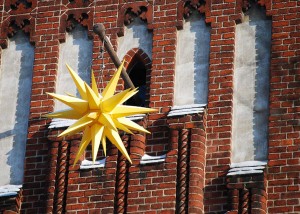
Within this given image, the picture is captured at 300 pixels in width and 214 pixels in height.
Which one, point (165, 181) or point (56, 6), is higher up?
point (56, 6)

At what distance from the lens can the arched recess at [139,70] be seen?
2920 centimetres

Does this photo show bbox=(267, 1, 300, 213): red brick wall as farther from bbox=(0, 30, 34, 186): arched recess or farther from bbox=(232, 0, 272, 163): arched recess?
bbox=(0, 30, 34, 186): arched recess

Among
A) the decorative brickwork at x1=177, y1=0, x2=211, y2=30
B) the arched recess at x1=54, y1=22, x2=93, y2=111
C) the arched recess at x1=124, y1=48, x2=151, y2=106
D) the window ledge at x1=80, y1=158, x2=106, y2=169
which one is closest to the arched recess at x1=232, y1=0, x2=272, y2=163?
the decorative brickwork at x1=177, y1=0, x2=211, y2=30

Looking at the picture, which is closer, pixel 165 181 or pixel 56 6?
pixel 165 181

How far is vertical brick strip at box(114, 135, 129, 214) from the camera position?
28141 mm

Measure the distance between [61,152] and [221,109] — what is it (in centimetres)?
229

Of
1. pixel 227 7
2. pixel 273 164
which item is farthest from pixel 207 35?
pixel 273 164

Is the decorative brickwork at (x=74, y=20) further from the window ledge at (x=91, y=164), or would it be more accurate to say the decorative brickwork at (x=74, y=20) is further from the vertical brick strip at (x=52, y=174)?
the window ledge at (x=91, y=164)

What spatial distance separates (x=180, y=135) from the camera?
2834 cm

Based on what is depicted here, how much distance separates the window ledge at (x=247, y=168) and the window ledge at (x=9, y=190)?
303 cm

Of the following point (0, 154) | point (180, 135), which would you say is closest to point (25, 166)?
point (0, 154)

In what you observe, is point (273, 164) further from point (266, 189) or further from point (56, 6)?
point (56, 6)

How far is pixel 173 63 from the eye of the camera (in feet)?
95.4

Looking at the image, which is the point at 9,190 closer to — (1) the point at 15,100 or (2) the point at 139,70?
(1) the point at 15,100
